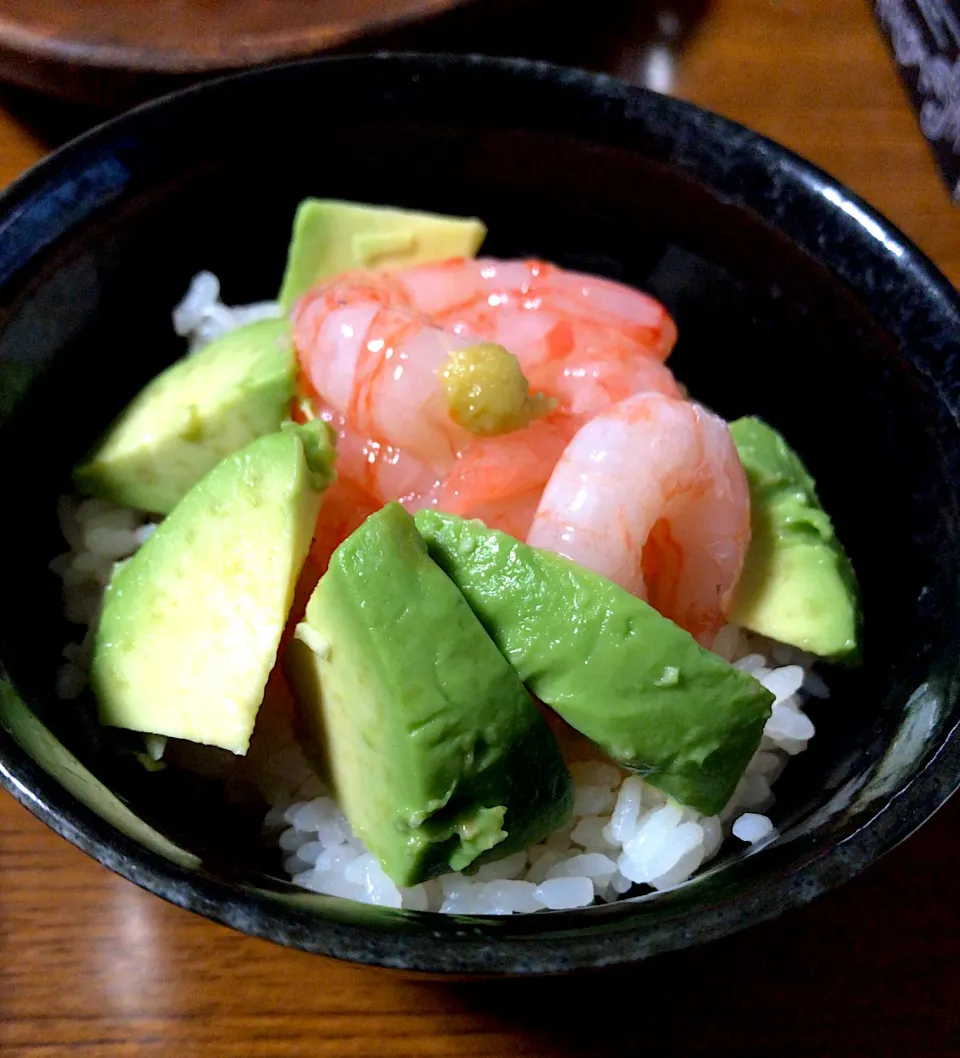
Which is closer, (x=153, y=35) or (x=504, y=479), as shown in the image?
(x=504, y=479)

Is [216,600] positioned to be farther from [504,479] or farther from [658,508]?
[658,508]

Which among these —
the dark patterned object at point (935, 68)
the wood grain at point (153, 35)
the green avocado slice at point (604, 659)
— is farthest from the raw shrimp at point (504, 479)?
the dark patterned object at point (935, 68)

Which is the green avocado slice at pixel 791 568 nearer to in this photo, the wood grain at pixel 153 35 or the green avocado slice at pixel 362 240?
the green avocado slice at pixel 362 240

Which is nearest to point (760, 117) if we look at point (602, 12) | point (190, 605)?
point (602, 12)

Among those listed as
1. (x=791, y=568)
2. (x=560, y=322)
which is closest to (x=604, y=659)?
(x=791, y=568)

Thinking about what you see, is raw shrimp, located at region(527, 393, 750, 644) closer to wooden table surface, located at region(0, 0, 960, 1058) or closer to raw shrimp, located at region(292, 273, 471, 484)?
raw shrimp, located at region(292, 273, 471, 484)

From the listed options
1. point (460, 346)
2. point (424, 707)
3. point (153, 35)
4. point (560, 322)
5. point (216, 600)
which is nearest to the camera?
point (424, 707)

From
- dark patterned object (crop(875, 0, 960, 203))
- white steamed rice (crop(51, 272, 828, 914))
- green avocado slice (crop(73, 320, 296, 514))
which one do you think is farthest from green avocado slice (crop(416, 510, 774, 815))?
dark patterned object (crop(875, 0, 960, 203))
